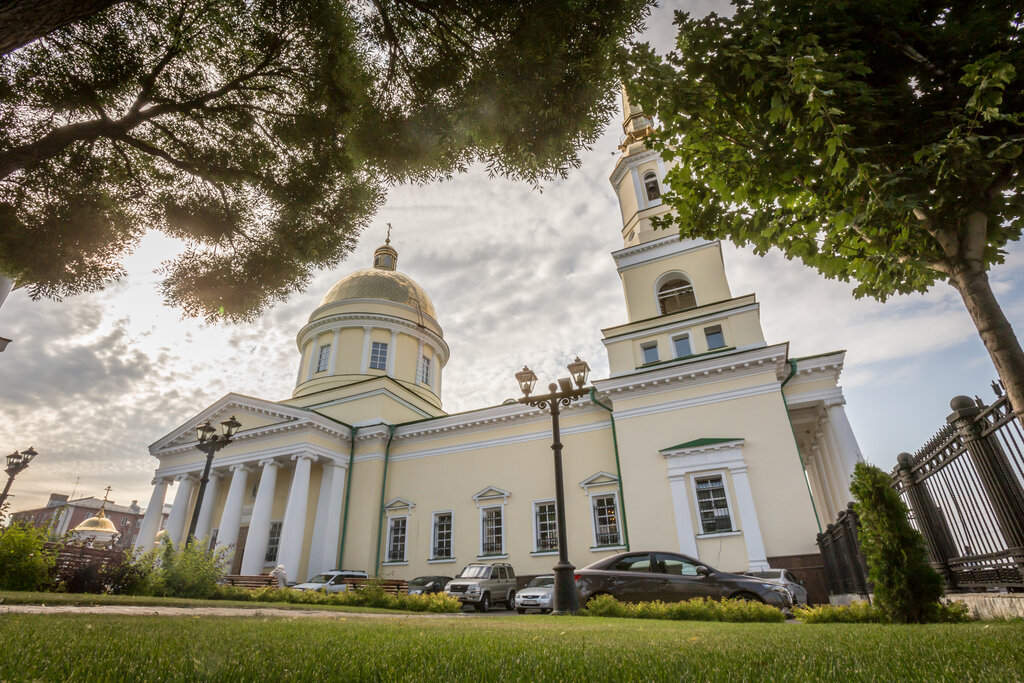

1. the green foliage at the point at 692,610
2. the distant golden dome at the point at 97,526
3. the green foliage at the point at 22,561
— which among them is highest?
the distant golden dome at the point at 97,526

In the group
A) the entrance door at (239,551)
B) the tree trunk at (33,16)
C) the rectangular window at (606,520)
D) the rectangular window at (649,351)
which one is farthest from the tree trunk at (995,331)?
the entrance door at (239,551)

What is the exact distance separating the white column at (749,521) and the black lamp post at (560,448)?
638 centimetres

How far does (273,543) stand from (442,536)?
794 cm

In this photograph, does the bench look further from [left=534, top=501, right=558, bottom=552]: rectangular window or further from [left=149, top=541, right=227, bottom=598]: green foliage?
[left=534, top=501, right=558, bottom=552]: rectangular window

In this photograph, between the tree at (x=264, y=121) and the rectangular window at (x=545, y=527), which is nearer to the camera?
the tree at (x=264, y=121)

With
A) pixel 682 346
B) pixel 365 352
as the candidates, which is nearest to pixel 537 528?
pixel 682 346

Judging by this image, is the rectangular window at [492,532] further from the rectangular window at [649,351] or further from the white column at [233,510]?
the white column at [233,510]

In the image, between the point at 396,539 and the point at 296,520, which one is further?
the point at 396,539

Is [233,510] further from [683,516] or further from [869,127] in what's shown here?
[869,127]

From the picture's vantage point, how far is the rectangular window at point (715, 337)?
59.9 feet

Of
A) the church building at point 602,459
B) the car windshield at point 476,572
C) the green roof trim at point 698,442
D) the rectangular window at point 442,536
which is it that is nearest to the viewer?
the car windshield at point 476,572

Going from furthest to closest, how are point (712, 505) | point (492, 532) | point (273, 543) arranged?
1. point (273, 543)
2. point (492, 532)
3. point (712, 505)

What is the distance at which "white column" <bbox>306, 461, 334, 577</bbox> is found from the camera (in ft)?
67.3

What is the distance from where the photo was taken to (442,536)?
20.8m
